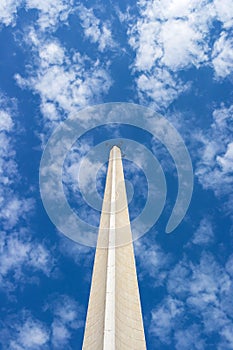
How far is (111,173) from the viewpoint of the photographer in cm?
4528

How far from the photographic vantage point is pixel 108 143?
55062 mm

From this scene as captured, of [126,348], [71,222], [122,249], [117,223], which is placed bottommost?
[126,348]

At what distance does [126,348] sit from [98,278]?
7372 millimetres

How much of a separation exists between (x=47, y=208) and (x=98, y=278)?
17.5 meters

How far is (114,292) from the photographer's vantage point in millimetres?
27422

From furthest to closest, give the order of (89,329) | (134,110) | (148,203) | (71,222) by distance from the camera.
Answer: (134,110), (148,203), (71,222), (89,329)

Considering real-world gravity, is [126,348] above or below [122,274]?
below

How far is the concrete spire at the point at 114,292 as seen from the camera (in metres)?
25.0

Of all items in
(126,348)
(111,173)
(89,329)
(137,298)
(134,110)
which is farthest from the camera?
(134,110)

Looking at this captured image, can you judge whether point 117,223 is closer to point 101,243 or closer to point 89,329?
point 101,243

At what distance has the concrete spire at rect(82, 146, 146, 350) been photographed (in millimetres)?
25000

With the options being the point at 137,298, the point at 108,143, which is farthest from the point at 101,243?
the point at 108,143

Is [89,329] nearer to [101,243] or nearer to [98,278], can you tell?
[98,278]

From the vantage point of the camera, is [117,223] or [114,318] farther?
[117,223]
